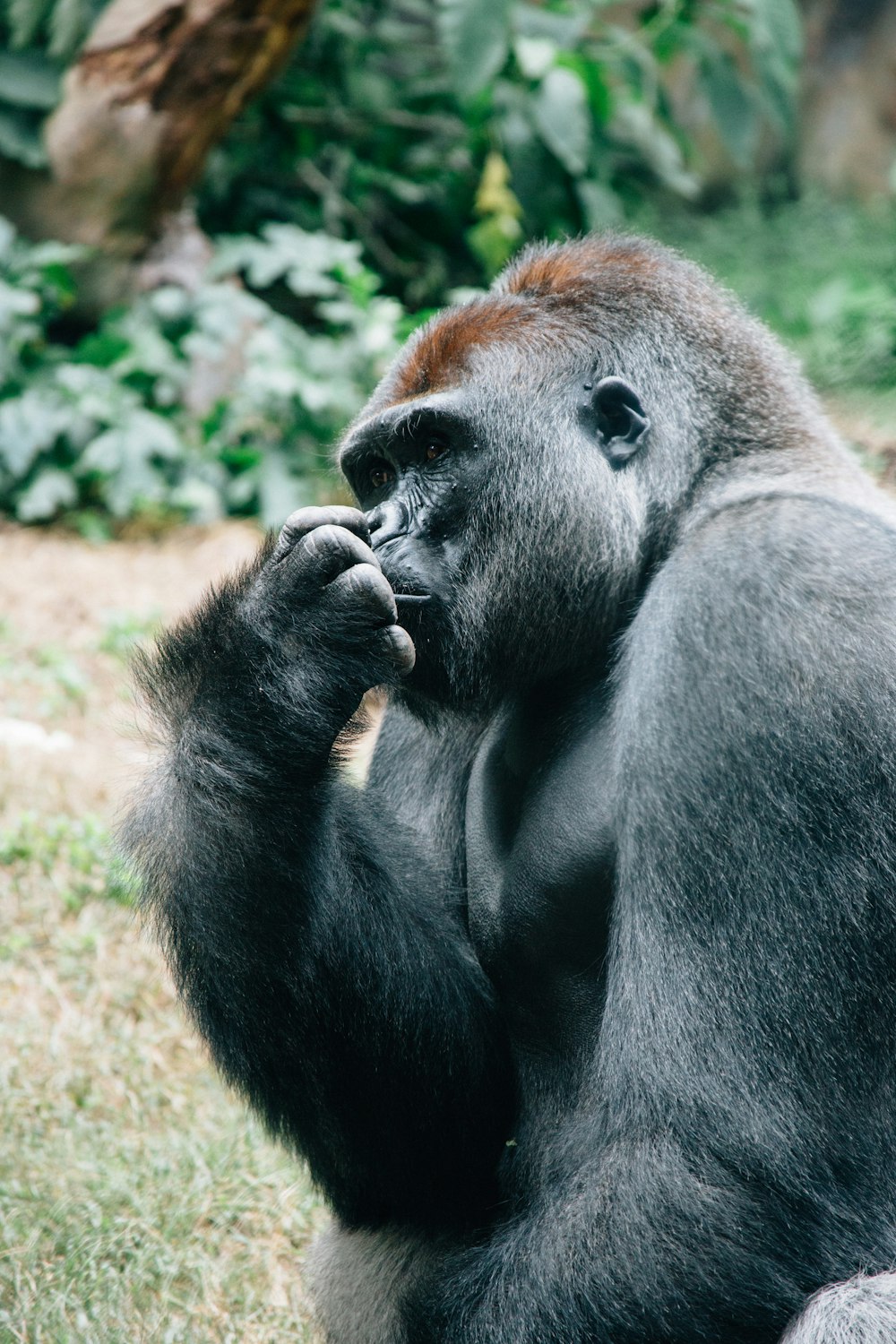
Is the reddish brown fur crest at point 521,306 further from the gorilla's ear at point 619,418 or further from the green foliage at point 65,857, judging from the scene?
the green foliage at point 65,857

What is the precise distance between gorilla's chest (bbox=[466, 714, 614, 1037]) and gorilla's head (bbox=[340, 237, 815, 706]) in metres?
0.20

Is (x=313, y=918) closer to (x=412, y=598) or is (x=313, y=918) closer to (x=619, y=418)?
(x=412, y=598)

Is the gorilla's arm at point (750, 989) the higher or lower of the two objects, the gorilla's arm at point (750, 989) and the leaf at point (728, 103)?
the higher

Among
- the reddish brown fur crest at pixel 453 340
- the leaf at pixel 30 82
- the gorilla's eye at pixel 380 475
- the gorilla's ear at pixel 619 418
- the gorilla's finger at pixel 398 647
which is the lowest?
the leaf at pixel 30 82

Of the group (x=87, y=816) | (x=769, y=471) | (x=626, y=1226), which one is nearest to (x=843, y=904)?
(x=626, y=1226)

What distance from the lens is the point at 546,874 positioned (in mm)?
2752

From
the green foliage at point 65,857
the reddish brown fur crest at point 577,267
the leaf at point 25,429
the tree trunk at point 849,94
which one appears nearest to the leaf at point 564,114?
the leaf at point 25,429

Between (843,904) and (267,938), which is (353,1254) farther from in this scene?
(843,904)

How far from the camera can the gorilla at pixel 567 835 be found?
2281 mm

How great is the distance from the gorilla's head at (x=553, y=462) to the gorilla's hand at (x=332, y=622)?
0.21 m

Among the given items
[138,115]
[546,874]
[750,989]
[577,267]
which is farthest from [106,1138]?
[138,115]

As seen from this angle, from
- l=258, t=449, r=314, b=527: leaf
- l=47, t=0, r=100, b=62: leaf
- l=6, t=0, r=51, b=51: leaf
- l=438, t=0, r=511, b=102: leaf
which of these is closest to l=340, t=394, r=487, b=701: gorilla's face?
l=258, t=449, r=314, b=527: leaf

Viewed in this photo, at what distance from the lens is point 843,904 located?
7.52 ft

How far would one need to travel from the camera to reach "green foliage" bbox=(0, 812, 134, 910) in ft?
15.7
